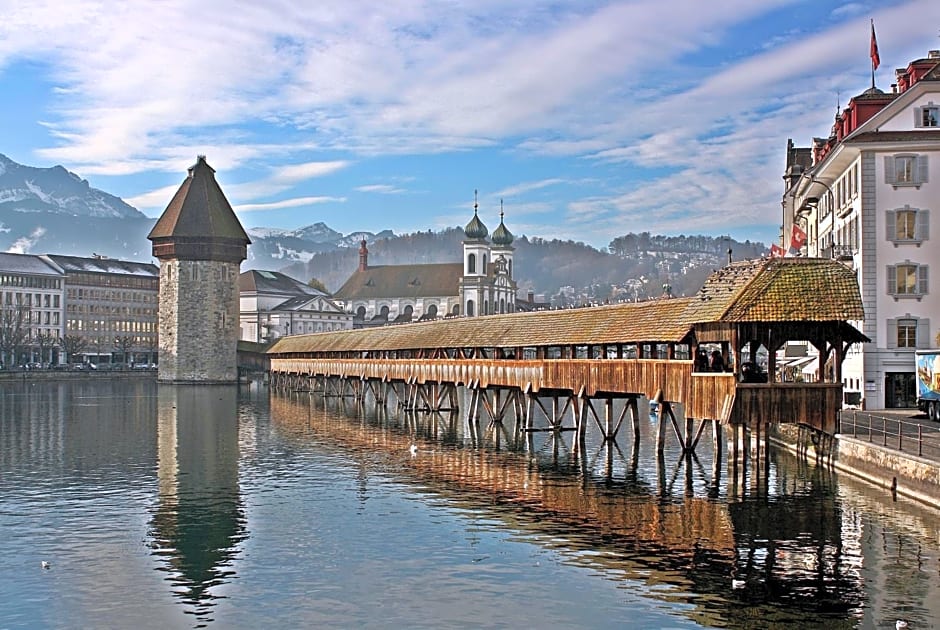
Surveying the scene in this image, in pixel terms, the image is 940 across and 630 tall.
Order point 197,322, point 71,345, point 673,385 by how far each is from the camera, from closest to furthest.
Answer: point 673,385
point 197,322
point 71,345

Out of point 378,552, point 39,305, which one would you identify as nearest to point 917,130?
point 378,552

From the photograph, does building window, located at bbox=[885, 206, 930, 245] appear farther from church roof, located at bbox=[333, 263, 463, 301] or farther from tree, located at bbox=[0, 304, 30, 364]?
church roof, located at bbox=[333, 263, 463, 301]

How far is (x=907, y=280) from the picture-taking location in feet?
135

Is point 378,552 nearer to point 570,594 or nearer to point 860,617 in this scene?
point 570,594

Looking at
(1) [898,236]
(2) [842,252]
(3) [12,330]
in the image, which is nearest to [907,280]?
(1) [898,236]

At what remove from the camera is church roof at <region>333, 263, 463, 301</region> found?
6398 inches

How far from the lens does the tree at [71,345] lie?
13350 centimetres

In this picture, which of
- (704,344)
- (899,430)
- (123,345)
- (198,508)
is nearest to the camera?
(198,508)

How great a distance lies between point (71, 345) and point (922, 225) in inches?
4395

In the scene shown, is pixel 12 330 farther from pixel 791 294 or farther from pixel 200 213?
pixel 791 294

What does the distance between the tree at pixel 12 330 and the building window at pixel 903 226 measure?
338 feet

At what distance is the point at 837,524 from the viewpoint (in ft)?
77.0

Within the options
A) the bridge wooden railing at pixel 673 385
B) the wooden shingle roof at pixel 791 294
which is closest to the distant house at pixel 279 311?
the bridge wooden railing at pixel 673 385

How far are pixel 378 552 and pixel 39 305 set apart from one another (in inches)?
4953
